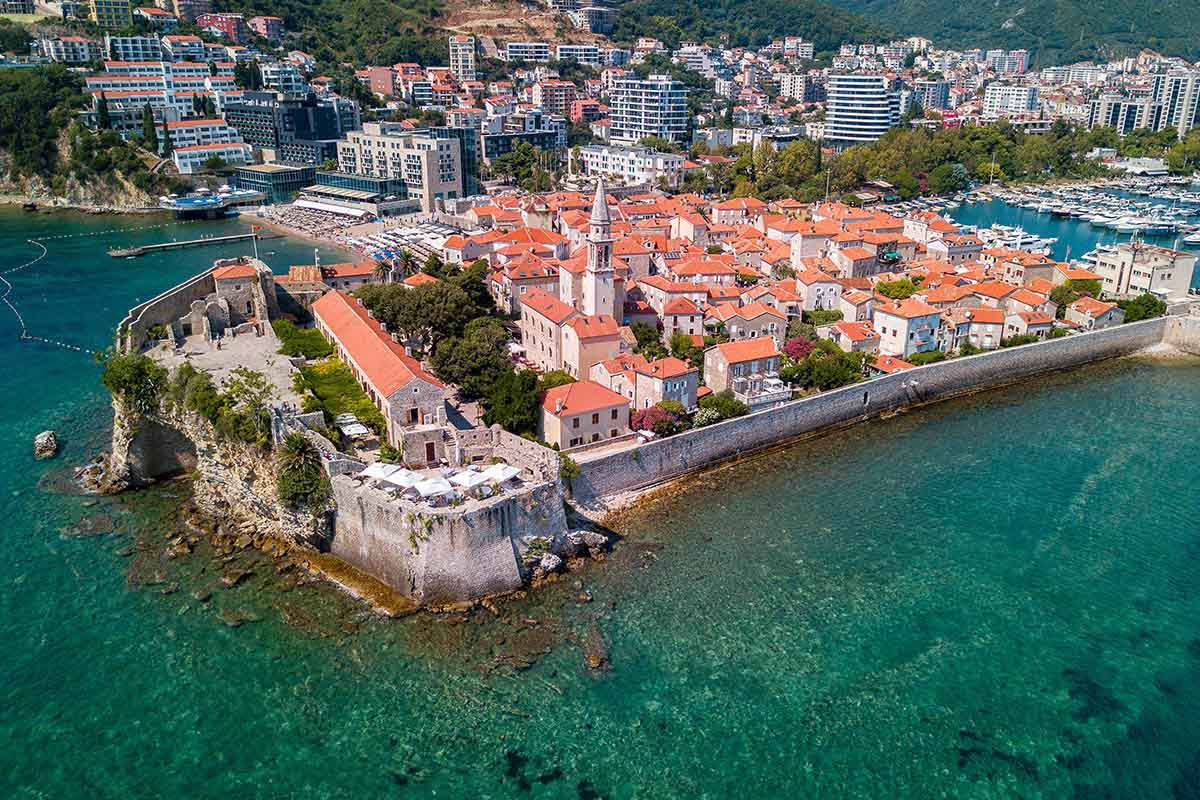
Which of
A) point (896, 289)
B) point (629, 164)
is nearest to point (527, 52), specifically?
point (629, 164)

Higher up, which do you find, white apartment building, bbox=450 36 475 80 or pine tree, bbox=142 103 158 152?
white apartment building, bbox=450 36 475 80

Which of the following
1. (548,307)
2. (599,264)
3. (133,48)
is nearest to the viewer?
(599,264)

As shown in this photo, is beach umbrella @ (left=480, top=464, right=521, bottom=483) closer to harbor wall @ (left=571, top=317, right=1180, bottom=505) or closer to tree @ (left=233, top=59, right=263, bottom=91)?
harbor wall @ (left=571, top=317, right=1180, bottom=505)

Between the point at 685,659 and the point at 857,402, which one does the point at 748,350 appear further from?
the point at 685,659

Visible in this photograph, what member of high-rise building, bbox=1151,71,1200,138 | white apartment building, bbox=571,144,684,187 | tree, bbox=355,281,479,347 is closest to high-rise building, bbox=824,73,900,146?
white apartment building, bbox=571,144,684,187

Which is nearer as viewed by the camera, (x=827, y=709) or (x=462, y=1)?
(x=827, y=709)

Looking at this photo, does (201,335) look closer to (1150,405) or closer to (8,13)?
(1150,405)

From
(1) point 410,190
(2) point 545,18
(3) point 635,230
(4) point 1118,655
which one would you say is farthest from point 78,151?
(4) point 1118,655
